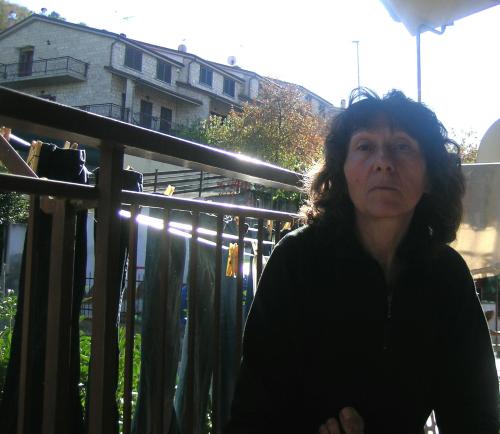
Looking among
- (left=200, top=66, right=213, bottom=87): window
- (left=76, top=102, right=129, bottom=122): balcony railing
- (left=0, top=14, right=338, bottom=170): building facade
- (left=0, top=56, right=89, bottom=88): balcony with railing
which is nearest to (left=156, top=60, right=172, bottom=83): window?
(left=0, top=14, right=338, bottom=170): building facade

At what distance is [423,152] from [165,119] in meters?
38.8

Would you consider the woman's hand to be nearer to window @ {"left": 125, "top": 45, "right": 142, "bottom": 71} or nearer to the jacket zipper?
the jacket zipper

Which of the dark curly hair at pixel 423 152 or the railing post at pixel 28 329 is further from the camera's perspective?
the dark curly hair at pixel 423 152

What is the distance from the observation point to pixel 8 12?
1902 inches

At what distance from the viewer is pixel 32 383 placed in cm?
141

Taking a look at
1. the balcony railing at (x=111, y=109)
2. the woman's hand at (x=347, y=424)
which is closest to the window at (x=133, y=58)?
the balcony railing at (x=111, y=109)

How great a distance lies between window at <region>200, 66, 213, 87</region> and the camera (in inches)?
1654

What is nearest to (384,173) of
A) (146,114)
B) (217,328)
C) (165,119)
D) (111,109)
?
(217,328)

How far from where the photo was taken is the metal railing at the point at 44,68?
3584 centimetres

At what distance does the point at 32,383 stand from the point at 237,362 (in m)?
0.85

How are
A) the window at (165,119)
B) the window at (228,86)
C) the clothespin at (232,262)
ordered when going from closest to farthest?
the clothespin at (232,262), the window at (165,119), the window at (228,86)

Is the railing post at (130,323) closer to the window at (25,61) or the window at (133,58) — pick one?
the window at (133,58)

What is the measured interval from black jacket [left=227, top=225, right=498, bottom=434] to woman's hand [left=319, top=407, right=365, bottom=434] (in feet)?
0.12

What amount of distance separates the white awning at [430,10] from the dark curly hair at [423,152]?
2.07 metres
